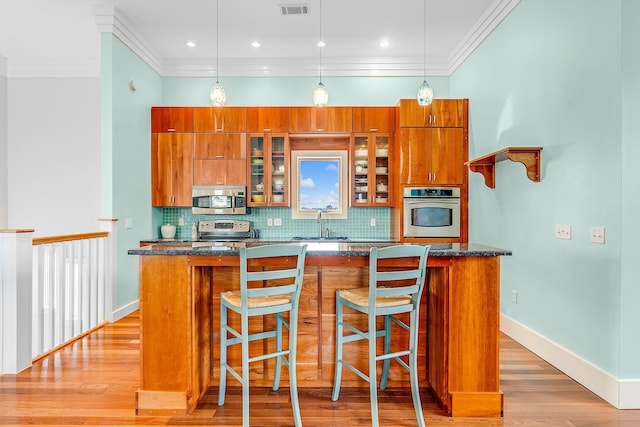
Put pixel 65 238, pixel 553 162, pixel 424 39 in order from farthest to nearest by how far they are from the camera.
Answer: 1. pixel 424 39
2. pixel 65 238
3. pixel 553 162

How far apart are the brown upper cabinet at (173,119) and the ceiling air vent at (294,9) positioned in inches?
74.0

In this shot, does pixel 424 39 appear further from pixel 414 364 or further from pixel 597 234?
pixel 414 364

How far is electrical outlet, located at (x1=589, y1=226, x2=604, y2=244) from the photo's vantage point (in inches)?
95.4

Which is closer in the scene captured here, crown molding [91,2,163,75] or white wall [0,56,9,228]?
crown molding [91,2,163,75]

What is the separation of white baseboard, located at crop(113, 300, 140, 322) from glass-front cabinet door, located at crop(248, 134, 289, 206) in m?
1.87

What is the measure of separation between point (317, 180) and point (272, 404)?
3352 mm

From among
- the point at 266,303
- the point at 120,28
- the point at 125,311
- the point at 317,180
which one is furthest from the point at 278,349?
the point at 120,28

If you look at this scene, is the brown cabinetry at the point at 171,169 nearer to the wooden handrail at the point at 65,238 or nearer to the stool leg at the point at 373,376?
the wooden handrail at the point at 65,238

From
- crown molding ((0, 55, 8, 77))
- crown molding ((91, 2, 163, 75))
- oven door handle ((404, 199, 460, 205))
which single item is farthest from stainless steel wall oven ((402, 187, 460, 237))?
crown molding ((0, 55, 8, 77))

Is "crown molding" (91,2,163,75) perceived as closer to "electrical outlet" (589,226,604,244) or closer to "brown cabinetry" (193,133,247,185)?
"brown cabinetry" (193,133,247,185)

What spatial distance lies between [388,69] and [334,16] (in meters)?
1.41

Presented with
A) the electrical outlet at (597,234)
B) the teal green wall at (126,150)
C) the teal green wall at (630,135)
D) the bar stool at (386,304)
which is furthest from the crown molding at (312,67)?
the bar stool at (386,304)

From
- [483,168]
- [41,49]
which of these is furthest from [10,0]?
[483,168]

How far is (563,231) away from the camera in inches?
110
